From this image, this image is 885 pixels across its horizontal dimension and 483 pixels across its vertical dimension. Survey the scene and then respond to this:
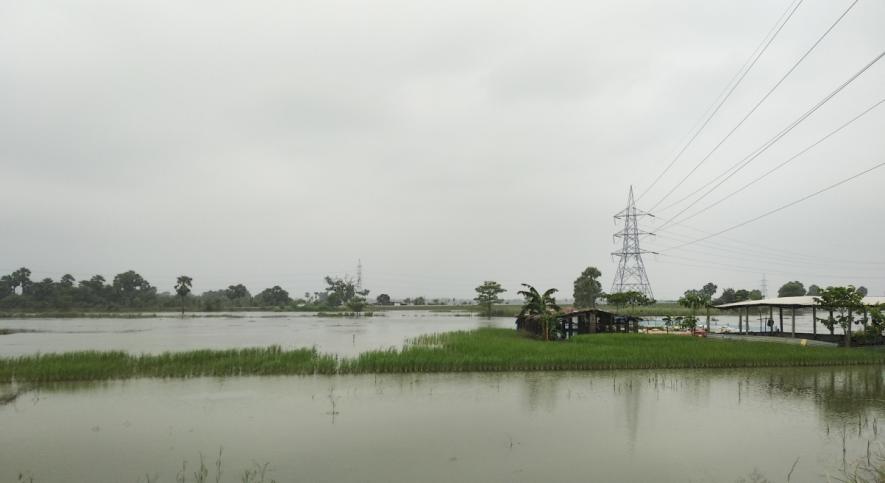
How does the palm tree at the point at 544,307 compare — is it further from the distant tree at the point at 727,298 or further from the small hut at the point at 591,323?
the distant tree at the point at 727,298

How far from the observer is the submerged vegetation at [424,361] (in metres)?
19.0

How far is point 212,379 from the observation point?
738 inches

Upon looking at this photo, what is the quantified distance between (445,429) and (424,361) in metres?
8.74

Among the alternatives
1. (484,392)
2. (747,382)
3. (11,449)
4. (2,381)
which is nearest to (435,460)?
(484,392)

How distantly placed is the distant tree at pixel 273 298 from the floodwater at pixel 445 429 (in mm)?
108362

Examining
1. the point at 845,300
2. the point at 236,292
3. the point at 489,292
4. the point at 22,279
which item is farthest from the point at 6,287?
the point at 845,300

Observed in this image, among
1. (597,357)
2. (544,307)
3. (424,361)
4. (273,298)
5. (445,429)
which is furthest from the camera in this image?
(273,298)

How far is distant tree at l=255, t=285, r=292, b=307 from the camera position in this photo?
122 m

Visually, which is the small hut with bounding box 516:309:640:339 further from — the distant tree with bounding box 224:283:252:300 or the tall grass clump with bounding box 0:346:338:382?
the distant tree with bounding box 224:283:252:300

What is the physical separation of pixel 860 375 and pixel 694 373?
650 centimetres

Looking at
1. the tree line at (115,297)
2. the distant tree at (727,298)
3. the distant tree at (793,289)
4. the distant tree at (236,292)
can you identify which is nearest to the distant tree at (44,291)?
the tree line at (115,297)

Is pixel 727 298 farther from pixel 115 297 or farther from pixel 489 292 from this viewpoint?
pixel 115 297

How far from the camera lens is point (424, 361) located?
20.9m

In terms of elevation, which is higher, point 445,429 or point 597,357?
point 597,357
